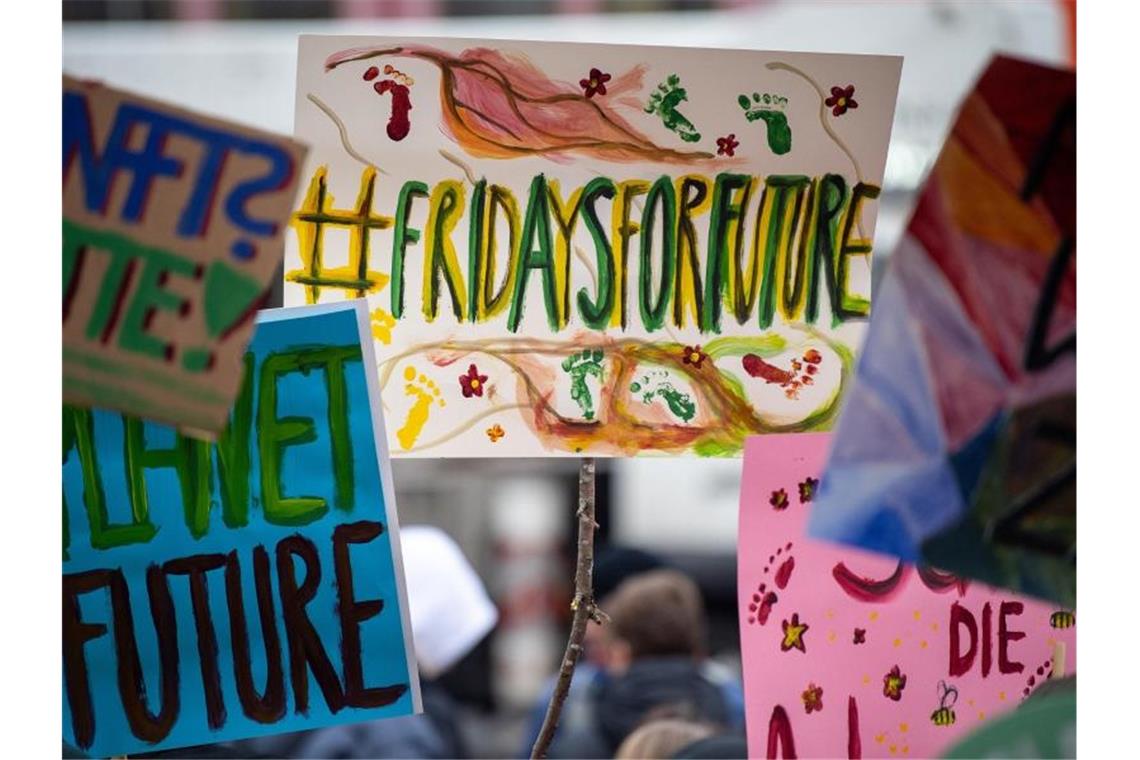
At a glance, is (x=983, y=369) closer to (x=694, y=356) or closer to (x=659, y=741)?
(x=694, y=356)

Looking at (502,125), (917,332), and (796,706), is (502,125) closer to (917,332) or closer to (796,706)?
(917,332)

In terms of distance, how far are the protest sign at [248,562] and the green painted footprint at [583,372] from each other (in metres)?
0.20

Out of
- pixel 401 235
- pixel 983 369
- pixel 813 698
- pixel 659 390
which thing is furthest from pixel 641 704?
pixel 983 369

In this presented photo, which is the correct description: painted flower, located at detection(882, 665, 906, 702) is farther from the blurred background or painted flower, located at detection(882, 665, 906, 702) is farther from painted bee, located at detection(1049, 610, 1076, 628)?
the blurred background

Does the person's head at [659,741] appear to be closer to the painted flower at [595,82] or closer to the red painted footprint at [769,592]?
the red painted footprint at [769,592]

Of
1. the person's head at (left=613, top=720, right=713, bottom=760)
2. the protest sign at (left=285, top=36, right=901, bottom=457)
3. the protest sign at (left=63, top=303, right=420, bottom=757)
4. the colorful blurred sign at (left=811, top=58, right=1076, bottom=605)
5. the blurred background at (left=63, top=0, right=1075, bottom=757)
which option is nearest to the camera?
the colorful blurred sign at (left=811, top=58, right=1076, bottom=605)

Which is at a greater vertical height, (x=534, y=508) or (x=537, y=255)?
(x=537, y=255)

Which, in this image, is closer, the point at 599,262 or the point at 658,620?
the point at 599,262

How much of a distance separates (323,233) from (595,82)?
0.26 metres

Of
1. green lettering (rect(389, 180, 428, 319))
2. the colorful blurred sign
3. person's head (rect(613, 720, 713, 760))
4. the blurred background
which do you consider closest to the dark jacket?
person's head (rect(613, 720, 713, 760))

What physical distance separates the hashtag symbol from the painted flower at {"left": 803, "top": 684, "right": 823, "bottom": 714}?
0.53 m

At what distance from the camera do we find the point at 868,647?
1345 mm

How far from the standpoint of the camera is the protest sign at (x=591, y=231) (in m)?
1.24

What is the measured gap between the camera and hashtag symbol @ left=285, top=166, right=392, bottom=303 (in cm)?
125
